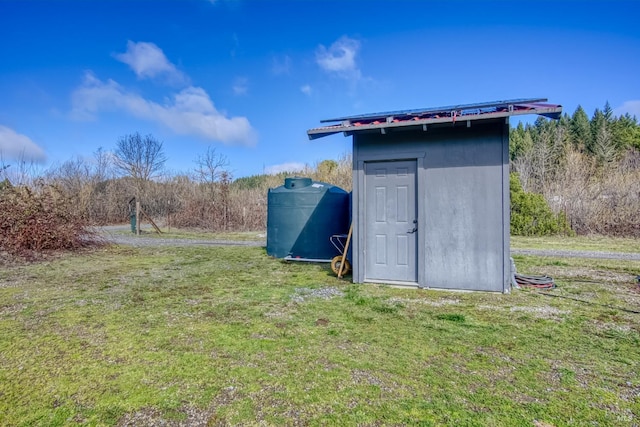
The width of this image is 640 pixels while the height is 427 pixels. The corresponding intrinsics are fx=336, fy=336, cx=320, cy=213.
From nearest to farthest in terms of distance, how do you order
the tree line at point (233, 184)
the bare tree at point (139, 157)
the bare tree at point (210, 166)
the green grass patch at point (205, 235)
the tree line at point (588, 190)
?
the tree line at point (588, 190)
the tree line at point (233, 184)
the green grass patch at point (205, 235)
the bare tree at point (210, 166)
the bare tree at point (139, 157)

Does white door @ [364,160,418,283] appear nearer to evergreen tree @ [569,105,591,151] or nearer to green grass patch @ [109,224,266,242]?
green grass patch @ [109,224,266,242]

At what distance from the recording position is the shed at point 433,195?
186 inches

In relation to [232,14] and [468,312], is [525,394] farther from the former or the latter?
[232,14]

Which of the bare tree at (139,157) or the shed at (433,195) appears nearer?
the shed at (433,195)

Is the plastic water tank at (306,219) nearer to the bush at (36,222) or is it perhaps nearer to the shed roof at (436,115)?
the shed roof at (436,115)

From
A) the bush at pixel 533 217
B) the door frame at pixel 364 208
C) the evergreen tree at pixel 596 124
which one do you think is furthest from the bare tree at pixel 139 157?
the evergreen tree at pixel 596 124

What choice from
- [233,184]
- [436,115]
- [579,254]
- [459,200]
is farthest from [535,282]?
[233,184]

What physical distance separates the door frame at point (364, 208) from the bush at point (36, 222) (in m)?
7.75

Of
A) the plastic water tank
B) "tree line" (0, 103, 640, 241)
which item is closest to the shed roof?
the plastic water tank

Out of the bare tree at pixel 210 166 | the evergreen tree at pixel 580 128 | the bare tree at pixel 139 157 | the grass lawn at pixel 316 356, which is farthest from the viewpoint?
the evergreen tree at pixel 580 128

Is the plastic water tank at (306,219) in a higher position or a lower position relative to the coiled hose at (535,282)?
higher

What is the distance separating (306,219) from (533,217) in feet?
31.1

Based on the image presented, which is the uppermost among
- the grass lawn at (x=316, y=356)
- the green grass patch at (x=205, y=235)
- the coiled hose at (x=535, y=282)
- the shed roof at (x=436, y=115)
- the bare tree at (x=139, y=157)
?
the bare tree at (x=139, y=157)

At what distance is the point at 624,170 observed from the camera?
52.5 ft
